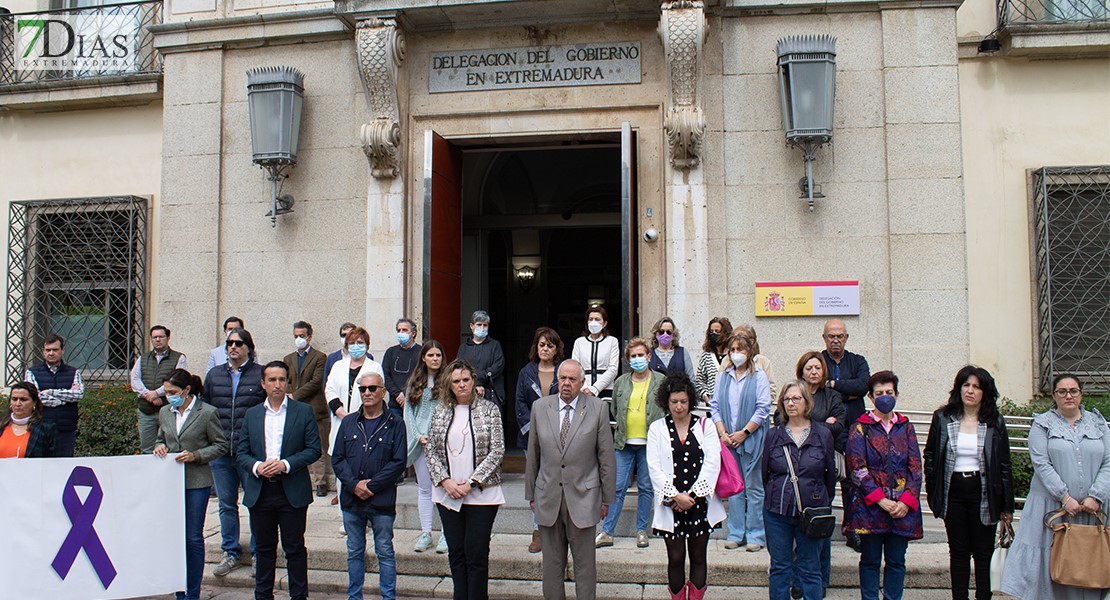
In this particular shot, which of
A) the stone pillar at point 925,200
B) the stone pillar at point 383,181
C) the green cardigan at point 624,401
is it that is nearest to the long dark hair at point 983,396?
the green cardigan at point 624,401

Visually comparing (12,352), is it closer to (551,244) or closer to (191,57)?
(191,57)

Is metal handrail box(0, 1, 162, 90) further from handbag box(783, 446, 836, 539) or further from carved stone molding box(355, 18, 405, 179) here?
handbag box(783, 446, 836, 539)

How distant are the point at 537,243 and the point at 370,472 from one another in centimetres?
867

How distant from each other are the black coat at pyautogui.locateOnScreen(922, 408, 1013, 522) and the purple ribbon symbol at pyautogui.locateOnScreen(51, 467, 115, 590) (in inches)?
229

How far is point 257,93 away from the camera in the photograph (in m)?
9.67

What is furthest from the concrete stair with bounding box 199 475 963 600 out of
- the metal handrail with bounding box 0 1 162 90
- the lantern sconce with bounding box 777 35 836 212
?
the metal handrail with bounding box 0 1 162 90

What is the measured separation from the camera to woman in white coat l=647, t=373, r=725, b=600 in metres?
5.88

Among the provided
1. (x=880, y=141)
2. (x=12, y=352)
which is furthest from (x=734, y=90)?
(x=12, y=352)

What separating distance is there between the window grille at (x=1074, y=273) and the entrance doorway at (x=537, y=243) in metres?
5.17

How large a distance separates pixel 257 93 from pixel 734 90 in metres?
5.17

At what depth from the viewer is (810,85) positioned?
880 centimetres

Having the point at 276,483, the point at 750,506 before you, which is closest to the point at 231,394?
the point at 276,483

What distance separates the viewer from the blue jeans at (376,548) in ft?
20.6

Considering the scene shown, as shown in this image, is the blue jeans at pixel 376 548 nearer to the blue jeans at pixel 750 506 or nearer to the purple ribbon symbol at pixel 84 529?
the purple ribbon symbol at pixel 84 529
